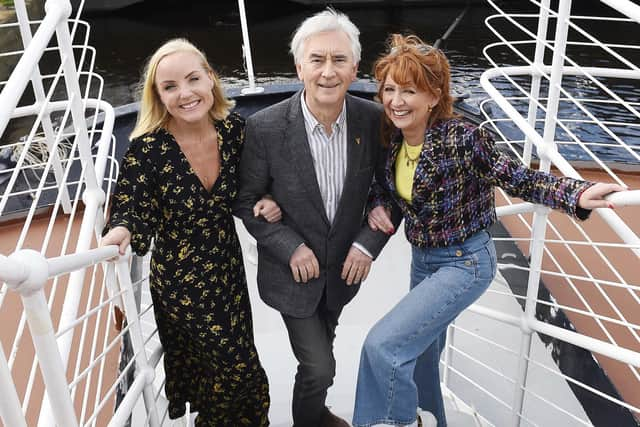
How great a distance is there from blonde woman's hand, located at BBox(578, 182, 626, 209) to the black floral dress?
3.01ft

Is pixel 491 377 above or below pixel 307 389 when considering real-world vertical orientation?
below

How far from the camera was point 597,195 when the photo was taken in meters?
1.38

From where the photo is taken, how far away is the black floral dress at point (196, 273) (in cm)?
167

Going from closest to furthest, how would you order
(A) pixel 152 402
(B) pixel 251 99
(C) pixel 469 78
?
(A) pixel 152 402 < (B) pixel 251 99 < (C) pixel 469 78

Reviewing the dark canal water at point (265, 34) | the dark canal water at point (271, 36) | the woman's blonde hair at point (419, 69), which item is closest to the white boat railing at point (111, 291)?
the woman's blonde hair at point (419, 69)

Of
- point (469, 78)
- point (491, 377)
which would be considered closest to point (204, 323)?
point (491, 377)

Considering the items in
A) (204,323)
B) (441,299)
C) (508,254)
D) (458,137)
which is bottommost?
(508,254)

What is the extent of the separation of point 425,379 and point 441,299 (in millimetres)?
454

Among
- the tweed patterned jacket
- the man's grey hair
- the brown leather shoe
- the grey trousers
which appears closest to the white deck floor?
the brown leather shoe

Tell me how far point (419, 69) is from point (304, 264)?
2.11 feet

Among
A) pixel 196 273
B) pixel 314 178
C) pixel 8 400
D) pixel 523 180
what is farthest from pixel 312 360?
pixel 8 400

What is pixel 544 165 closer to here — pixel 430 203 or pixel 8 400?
pixel 430 203

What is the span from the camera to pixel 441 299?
159 centimetres

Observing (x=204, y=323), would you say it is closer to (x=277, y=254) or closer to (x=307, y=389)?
(x=277, y=254)
